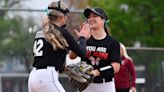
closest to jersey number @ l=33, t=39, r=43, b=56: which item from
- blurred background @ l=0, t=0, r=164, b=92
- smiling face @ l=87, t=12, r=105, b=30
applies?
smiling face @ l=87, t=12, r=105, b=30

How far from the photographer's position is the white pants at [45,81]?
23.1ft

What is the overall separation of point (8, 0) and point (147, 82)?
14379 millimetres

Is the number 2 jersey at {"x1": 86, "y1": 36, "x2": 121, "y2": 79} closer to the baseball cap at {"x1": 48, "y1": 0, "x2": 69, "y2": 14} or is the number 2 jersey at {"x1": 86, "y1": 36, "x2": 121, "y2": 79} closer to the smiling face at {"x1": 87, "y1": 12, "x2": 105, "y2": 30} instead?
the smiling face at {"x1": 87, "y1": 12, "x2": 105, "y2": 30}

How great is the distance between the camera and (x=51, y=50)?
7.09 m

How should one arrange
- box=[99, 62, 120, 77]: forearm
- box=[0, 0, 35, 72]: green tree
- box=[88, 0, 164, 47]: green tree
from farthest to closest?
box=[88, 0, 164, 47]: green tree → box=[0, 0, 35, 72]: green tree → box=[99, 62, 120, 77]: forearm

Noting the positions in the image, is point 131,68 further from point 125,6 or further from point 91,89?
point 125,6

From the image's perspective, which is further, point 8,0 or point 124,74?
point 8,0

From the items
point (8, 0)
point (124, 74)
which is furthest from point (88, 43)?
point (8, 0)

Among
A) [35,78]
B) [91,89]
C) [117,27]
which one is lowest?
[117,27]

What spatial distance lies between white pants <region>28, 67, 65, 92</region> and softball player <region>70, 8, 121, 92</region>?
107 centimetres

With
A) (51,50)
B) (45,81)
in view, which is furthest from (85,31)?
(45,81)

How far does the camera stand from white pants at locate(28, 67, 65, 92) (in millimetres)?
7027

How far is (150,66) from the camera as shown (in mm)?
13758

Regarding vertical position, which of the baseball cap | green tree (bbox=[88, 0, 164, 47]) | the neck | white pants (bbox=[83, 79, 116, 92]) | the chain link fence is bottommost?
green tree (bbox=[88, 0, 164, 47])
